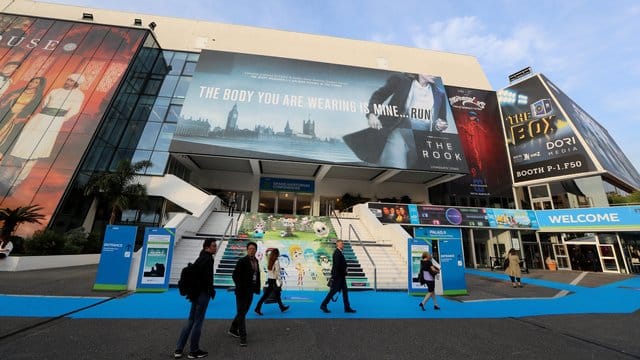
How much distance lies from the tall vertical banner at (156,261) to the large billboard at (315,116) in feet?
35.1

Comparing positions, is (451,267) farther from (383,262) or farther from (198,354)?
(198,354)

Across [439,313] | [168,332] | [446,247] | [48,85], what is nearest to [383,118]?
[446,247]

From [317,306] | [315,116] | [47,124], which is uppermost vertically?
[315,116]

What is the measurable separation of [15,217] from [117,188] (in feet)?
13.3

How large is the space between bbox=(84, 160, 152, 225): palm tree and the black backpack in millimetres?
14163

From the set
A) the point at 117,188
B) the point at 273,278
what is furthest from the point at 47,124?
the point at 273,278

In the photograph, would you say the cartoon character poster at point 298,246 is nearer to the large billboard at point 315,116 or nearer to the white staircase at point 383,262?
the white staircase at point 383,262

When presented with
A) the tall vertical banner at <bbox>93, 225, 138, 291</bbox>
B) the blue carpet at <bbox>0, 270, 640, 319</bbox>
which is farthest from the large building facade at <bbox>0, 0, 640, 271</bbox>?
the blue carpet at <bbox>0, 270, 640, 319</bbox>

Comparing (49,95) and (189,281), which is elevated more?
(49,95)

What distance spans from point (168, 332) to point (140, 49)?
24.7 m

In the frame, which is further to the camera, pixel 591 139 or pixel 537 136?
pixel 537 136

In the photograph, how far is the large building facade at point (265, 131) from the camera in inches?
648

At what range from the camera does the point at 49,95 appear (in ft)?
56.5

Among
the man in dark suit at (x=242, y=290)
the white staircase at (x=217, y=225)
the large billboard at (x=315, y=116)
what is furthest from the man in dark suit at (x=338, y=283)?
the large billboard at (x=315, y=116)
